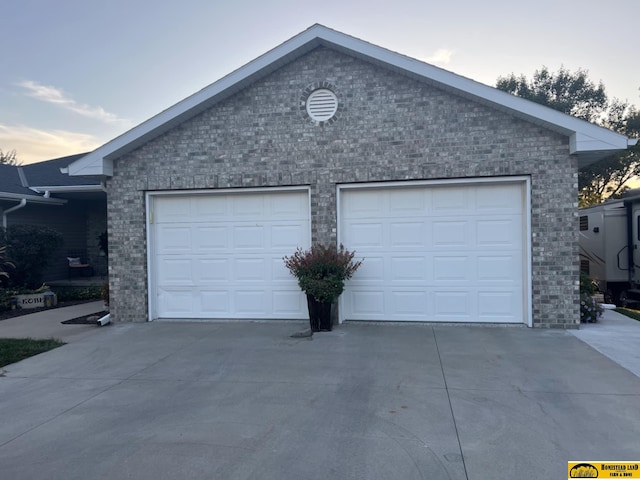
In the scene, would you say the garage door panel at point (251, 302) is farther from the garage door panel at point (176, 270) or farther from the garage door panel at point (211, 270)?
the garage door panel at point (176, 270)

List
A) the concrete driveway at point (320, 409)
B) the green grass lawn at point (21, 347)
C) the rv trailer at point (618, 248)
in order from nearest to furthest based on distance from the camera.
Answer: the concrete driveway at point (320, 409) → the green grass lawn at point (21, 347) → the rv trailer at point (618, 248)

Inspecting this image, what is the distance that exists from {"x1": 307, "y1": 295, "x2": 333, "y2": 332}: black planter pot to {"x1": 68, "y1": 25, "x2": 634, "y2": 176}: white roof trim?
4.26 m

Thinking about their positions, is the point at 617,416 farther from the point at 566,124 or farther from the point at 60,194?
the point at 60,194

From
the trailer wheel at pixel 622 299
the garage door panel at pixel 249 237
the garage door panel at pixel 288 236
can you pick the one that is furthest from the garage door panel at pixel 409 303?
the trailer wheel at pixel 622 299

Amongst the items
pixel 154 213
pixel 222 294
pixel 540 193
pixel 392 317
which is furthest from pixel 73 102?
pixel 540 193

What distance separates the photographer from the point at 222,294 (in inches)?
375

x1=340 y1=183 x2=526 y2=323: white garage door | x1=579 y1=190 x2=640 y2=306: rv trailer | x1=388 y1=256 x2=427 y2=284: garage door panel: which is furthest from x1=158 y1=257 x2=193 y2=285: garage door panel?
x1=579 y1=190 x2=640 y2=306: rv trailer

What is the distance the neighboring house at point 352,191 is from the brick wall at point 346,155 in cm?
2

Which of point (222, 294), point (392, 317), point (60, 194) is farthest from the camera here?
point (60, 194)

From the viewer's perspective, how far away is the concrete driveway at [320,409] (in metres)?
3.74

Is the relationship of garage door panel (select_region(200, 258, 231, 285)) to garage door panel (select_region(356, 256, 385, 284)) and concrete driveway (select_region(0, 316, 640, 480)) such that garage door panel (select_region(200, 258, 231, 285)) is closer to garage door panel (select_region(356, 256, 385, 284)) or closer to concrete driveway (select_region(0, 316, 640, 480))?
concrete driveway (select_region(0, 316, 640, 480))

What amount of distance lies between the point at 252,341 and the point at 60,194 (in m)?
10.5

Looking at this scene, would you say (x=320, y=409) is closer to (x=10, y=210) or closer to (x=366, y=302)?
(x=366, y=302)

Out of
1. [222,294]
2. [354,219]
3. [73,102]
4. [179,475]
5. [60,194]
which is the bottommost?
[179,475]
